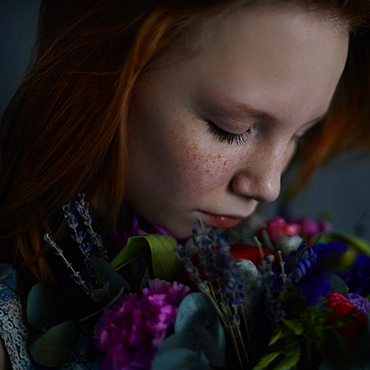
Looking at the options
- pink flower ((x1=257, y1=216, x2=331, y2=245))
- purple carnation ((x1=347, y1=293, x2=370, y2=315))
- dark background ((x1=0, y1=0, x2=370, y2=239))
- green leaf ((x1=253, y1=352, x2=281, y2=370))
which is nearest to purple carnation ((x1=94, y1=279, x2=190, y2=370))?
green leaf ((x1=253, y1=352, x2=281, y2=370))

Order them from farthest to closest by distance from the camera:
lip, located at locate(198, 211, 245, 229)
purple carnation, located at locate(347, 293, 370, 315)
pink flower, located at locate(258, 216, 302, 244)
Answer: pink flower, located at locate(258, 216, 302, 244), lip, located at locate(198, 211, 245, 229), purple carnation, located at locate(347, 293, 370, 315)

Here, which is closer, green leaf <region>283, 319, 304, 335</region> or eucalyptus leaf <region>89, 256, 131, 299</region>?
green leaf <region>283, 319, 304, 335</region>

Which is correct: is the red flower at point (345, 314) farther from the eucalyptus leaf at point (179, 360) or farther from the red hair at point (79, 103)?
the red hair at point (79, 103)

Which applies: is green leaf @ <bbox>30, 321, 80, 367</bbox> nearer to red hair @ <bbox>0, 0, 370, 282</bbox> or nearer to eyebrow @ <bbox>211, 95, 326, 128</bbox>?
red hair @ <bbox>0, 0, 370, 282</bbox>

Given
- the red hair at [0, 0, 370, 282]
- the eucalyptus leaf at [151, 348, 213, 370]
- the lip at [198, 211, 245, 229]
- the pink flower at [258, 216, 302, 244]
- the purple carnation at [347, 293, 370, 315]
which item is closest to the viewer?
the eucalyptus leaf at [151, 348, 213, 370]

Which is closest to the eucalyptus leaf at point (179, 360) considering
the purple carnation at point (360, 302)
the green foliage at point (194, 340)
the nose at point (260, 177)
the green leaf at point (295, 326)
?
the green foliage at point (194, 340)

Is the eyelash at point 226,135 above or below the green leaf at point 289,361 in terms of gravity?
above

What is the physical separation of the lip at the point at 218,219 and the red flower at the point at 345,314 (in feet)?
1.00

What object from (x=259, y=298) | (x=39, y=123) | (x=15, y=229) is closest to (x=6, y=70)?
(x=39, y=123)

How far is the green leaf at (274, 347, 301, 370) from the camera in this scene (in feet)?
1.78

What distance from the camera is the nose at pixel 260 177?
81 cm

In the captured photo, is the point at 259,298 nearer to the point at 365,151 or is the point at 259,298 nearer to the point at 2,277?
the point at 2,277

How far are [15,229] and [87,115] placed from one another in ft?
0.80

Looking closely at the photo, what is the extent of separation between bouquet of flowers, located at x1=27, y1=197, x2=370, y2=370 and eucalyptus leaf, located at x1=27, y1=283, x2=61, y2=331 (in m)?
0.06
